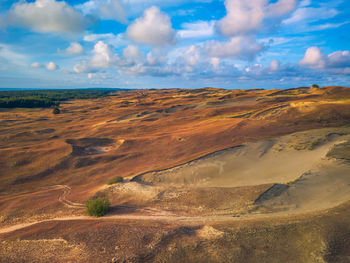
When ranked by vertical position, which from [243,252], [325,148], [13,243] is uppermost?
[325,148]

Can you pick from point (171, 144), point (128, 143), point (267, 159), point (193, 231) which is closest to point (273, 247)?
point (193, 231)

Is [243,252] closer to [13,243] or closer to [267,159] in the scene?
[13,243]

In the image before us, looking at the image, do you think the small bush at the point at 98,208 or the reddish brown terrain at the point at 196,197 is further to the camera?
the small bush at the point at 98,208

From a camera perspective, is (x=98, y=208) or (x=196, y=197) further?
(x=196, y=197)

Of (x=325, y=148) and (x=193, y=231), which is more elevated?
(x=325, y=148)

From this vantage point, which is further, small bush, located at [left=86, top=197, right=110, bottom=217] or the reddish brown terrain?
small bush, located at [left=86, top=197, right=110, bottom=217]

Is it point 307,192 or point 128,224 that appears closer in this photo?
point 128,224

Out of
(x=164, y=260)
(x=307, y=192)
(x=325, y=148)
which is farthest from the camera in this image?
(x=325, y=148)

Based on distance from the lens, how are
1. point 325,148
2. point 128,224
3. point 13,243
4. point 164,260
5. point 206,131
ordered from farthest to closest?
point 206,131 < point 325,148 < point 128,224 < point 13,243 < point 164,260
